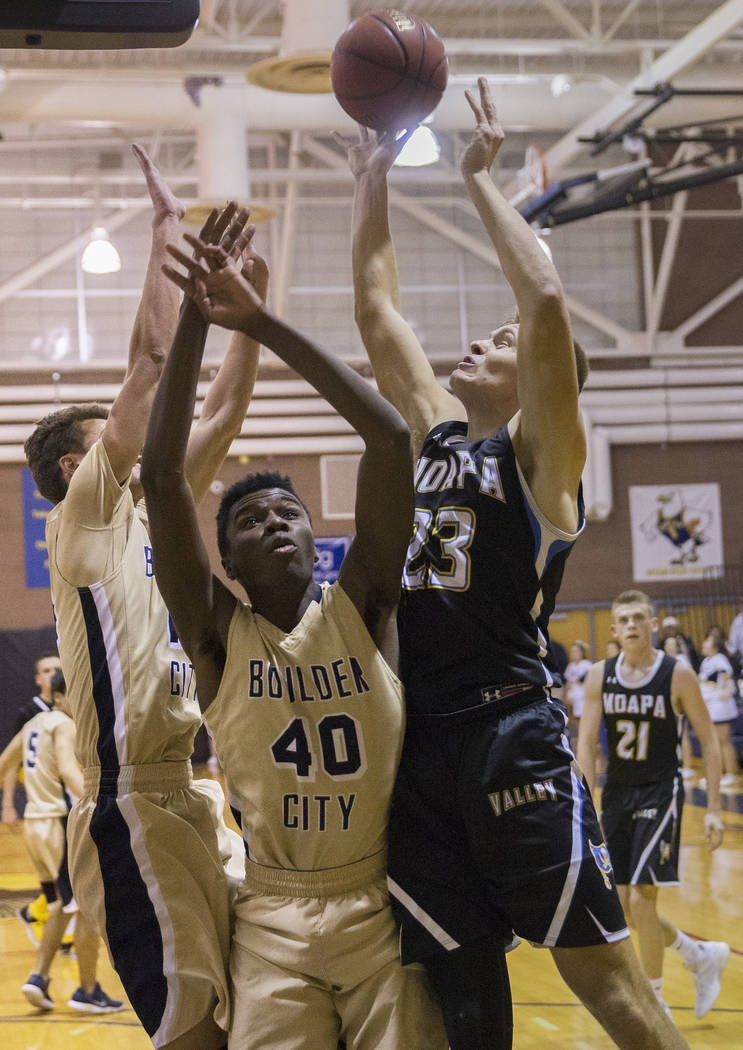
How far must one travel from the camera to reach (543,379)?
287 cm

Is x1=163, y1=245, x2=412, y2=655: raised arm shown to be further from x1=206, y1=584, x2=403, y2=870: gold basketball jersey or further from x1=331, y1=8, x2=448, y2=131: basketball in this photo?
x1=331, y1=8, x2=448, y2=131: basketball

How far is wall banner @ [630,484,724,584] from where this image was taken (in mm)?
18531

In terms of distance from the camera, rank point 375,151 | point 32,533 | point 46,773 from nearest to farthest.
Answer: point 375,151 → point 46,773 → point 32,533

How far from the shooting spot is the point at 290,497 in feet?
9.59

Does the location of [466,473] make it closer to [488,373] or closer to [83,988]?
[488,373]

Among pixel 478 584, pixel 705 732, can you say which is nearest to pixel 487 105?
pixel 478 584

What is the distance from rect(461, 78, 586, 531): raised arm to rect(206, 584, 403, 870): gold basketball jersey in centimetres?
58

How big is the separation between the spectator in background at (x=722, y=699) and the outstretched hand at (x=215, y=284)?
12372 mm

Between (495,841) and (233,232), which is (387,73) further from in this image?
(495,841)

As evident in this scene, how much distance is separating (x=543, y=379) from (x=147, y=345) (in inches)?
45.1

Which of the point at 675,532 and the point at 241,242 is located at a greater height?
the point at 241,242

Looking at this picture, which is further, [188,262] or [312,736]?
[312,736]

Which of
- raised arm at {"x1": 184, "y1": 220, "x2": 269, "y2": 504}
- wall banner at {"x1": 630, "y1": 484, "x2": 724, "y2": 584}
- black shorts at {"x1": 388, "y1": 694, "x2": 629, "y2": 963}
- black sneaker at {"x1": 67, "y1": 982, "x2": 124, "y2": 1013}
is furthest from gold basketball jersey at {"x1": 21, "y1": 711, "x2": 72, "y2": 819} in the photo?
wall banner at {"x1": 630, "y1": 484, "x2": 724, "y2": 584}

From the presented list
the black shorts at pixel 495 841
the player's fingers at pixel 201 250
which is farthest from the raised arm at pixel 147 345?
the black shorts at pixel 495 841
